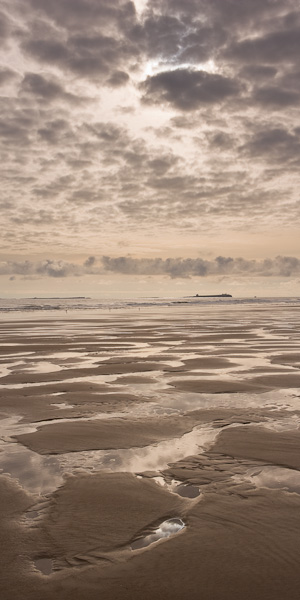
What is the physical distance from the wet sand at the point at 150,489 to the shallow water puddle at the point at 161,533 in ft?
0.06

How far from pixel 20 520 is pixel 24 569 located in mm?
897

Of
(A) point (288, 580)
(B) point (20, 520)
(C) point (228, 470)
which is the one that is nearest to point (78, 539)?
(B) point (20, 520)

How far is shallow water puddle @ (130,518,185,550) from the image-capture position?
169 inches

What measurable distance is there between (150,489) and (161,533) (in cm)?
103

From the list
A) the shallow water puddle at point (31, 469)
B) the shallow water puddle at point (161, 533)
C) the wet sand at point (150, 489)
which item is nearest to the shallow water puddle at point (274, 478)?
the wet sand at point (150, 489)

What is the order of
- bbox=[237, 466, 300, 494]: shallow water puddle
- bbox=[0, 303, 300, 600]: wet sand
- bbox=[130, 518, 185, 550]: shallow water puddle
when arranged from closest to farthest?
bbox=[0, 303, 300, 600]: wet sand < bbox=[130, 518, 185, 550]: shallow water puddle < bbox=[237, 466, 300, 494]: shallow water puddle

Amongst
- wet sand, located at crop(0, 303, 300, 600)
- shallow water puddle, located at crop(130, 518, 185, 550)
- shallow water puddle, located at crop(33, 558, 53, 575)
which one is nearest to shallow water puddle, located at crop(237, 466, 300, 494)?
wet sand, located at crop(0, 303, 300, 600)

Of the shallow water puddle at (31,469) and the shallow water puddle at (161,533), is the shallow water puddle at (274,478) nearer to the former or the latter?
the shallow water puddle at (161,533)

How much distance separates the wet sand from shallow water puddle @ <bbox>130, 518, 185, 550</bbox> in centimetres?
2

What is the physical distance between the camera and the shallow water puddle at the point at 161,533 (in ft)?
14.1

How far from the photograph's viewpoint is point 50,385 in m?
12.1

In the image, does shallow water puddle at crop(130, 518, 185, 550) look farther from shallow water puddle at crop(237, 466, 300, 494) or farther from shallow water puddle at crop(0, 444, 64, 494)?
shallow water puddle at crop(0, 444, 64, 494)

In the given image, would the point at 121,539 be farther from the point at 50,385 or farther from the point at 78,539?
the point at 50,385

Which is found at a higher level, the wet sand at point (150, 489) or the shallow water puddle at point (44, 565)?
the shallow water puddle at point (44, 565)
